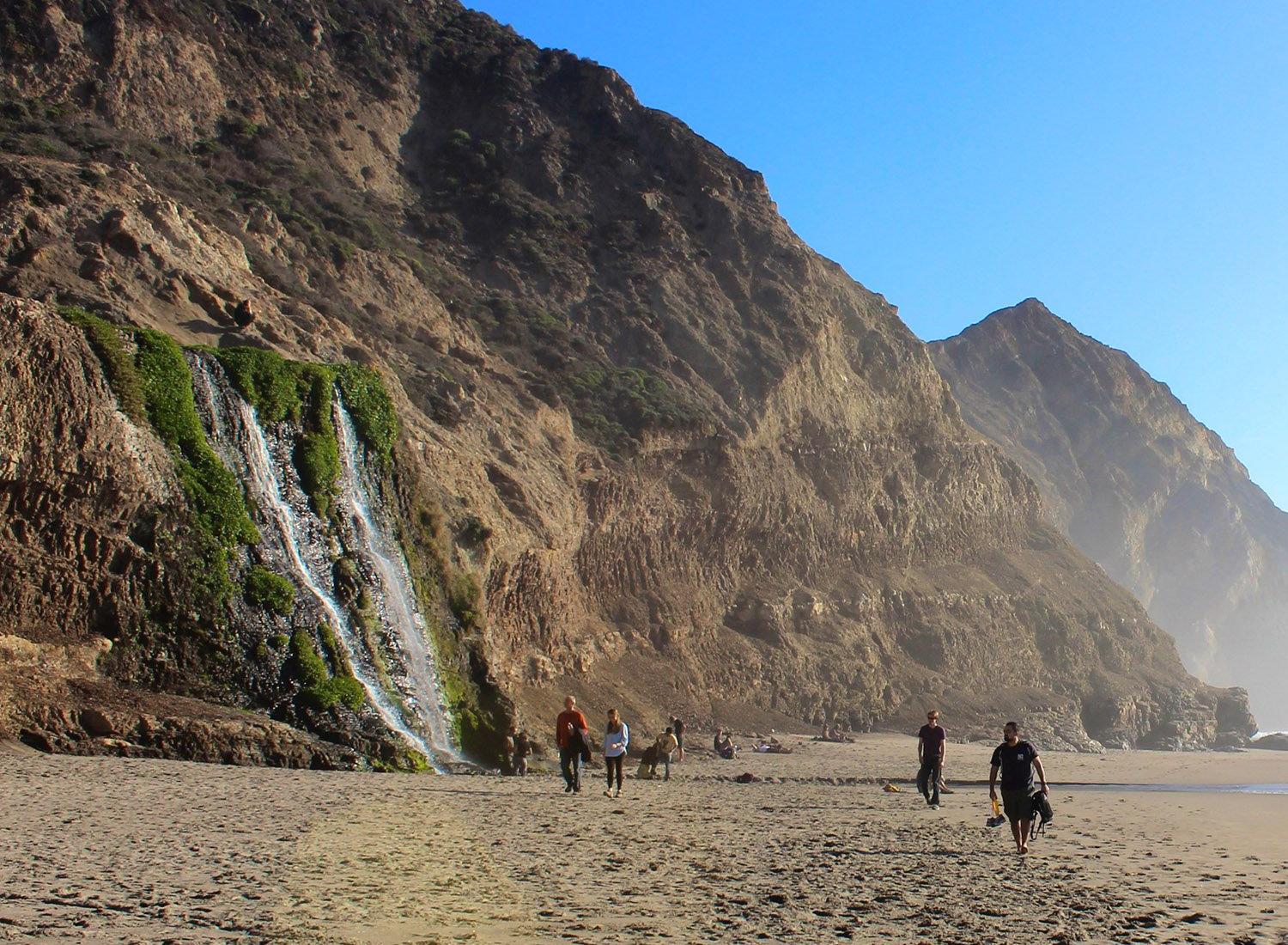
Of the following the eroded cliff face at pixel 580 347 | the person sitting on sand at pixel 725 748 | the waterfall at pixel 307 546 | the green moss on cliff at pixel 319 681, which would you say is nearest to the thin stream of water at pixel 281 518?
the waterfall at pixel 307 546

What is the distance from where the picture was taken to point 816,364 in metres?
59.4

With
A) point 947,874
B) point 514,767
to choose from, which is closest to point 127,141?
point 514,767

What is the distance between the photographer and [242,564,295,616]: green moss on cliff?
22.5 meters

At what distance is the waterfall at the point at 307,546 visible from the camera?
937 inches

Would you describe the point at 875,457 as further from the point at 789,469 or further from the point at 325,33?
the point at 325,33

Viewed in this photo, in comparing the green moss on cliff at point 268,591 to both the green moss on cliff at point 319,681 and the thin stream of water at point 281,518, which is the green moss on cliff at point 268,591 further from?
the thin stream of water at point 281,518

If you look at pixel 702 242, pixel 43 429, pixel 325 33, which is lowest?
pixel 43 429

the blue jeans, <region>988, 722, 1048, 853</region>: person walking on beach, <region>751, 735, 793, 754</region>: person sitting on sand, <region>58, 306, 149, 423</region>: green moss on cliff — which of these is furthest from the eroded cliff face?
<region>988, 722, 1048, 853</region>: person walking on beach

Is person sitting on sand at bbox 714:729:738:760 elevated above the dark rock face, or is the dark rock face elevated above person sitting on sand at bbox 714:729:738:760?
the dark rock face

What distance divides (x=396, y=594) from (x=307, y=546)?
2275mm

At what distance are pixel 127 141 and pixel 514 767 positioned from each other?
103 ft

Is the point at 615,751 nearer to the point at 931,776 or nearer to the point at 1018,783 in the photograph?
the point at 931,776

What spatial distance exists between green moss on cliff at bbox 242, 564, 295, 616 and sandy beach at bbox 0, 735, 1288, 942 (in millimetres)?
4749

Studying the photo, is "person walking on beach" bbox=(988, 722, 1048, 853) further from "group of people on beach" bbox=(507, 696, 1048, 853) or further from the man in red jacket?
the man in red jacket
